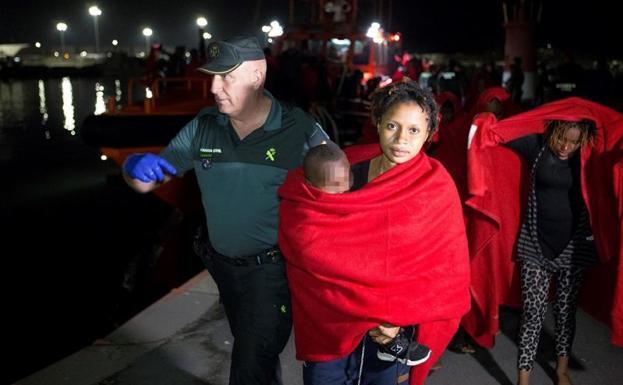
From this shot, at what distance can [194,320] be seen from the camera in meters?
4.78

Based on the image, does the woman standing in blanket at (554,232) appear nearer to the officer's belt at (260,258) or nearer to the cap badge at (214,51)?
the officer's belt at (260,258)

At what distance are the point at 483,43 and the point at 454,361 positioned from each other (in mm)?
64100

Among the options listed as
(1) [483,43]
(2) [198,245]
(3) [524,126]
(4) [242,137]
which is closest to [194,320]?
(2) [198,245]

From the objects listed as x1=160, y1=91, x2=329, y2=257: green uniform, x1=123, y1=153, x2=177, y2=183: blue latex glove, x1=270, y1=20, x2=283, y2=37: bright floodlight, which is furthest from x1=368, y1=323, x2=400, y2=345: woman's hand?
x1=270, y1=20, x2=283, y2=37: bright floodlight

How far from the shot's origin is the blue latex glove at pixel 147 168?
8.64 ft

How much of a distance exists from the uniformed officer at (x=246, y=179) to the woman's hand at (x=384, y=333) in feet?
1.93

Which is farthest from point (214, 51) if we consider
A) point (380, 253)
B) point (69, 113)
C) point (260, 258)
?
point (69, 113)

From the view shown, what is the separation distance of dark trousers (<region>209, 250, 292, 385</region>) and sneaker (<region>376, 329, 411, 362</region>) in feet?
1.97

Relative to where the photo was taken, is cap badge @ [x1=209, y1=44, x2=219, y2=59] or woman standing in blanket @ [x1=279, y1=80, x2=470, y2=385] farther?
cap badge @ [x1=209, y1=44, x2=219, y2=59]

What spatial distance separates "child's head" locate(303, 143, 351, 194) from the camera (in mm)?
2293

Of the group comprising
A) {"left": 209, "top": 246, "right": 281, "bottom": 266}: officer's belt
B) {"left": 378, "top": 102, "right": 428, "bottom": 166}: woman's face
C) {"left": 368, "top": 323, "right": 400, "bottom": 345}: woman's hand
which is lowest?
{"left": 368, "top": 323, "right": 400, "bottom": 345}: woman's hand

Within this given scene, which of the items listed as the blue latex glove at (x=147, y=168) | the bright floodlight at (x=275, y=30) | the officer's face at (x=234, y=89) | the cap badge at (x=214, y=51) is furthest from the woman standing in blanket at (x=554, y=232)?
the bright floodlight at (x=275, y=30)

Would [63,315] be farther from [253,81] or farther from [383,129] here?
[383,129]

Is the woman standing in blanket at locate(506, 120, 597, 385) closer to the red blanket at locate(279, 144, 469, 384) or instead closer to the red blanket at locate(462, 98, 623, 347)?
the red blanket at locate(462, 98, 623, 347)
